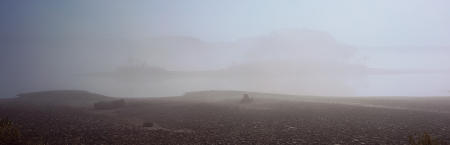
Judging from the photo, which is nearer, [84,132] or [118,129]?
[84,132]

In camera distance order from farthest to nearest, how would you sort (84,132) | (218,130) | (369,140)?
(218,130), (84,132), (369,140)

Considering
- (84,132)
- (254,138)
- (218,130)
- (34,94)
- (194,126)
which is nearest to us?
(254,138)

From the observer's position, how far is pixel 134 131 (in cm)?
1578

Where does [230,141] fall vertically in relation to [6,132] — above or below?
below

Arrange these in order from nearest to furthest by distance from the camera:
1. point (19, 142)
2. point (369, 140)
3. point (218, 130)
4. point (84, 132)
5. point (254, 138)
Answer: point (19, 142) < point (369, 140) < point (254, 138) < point (84, 132) < point (218, 130)

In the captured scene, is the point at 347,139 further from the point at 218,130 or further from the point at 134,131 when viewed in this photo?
the point at 134,131

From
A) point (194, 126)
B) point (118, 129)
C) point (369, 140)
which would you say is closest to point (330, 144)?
point (369, 140)

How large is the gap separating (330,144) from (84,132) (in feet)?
50.3

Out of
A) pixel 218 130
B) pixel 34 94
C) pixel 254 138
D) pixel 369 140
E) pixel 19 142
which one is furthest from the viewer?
pixel 34 94

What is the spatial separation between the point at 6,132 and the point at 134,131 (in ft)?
21.5

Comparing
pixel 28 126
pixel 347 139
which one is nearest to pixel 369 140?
Answer: pixel 347 139

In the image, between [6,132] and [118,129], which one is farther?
[118,129]

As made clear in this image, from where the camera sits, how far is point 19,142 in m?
11.4

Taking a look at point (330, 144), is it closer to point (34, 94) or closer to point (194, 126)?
point (194, 126)
